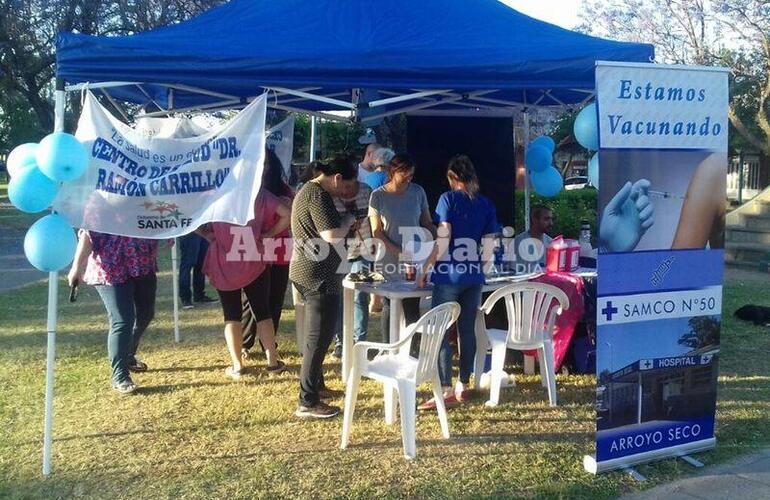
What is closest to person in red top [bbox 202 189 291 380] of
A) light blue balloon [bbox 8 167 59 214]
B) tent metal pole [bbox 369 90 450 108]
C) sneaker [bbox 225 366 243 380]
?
sneaker [bbox 225 366 243 380]

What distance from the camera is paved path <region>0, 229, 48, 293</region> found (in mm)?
10352

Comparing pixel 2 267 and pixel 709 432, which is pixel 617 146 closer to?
pixel 709 432

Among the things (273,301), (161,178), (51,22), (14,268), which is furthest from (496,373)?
(51,22)

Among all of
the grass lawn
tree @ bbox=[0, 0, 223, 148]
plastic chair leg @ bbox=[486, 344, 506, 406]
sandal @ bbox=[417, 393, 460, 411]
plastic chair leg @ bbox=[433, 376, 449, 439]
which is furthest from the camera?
tree @ bbox=[0, 0, 223, 148]

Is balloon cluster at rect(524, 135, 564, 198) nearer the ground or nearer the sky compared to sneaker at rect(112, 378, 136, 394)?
nearer the sky

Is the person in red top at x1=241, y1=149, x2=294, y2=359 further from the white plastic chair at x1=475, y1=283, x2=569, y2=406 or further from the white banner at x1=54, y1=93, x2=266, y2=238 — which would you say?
the white plastic chair at x1=475, y1=283, x2=569, y2=406

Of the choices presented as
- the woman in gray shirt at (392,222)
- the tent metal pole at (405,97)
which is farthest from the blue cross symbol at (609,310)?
the tent metal pole at (405,97)

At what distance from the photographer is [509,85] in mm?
4172

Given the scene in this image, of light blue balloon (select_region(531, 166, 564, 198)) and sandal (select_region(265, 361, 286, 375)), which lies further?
light blue balloon (select_region(531, 166, 564, 198))

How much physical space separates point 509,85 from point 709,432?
7.56 ft

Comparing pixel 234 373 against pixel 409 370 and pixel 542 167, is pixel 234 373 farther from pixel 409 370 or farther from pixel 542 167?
pixel 542 167

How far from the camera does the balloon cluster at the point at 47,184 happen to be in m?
3.47

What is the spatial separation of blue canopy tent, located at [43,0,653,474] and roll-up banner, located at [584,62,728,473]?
83 cm

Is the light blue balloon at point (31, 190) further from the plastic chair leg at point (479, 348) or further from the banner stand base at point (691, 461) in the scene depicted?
the banner stand base at point (691, 461)
